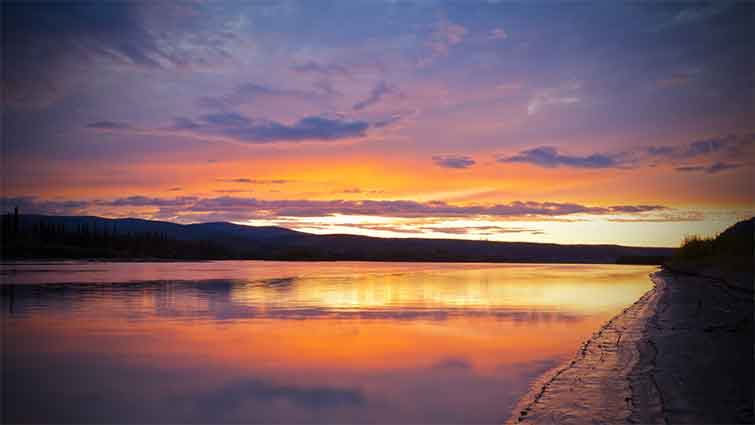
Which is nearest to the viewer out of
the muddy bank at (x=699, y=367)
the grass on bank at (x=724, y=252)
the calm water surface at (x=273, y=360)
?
the muddy bank at (x=699, y=367)

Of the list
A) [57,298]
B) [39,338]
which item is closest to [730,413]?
[39,338]

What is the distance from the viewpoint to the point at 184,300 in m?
25.3

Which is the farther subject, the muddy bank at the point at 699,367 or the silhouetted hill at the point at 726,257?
the silhouetted hill at the point at 726,257

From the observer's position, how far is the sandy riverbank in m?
7.70

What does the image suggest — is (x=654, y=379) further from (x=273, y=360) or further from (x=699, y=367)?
(x=273, y=360)

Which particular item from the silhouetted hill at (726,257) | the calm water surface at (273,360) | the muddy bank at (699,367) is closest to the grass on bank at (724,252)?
the silhouetted hill at (726,257)

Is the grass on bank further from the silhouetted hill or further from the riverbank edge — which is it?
the riverbank edge

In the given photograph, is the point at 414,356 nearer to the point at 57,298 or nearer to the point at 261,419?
the point at 261,419

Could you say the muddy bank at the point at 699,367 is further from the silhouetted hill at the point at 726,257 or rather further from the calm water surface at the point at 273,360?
the silhouetted hill at the point at 726,257

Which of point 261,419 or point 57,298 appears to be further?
point 57,298

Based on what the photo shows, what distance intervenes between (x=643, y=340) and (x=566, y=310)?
9.28 metres

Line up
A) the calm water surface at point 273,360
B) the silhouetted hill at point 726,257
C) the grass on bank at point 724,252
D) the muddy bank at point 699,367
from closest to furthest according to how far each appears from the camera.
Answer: the muddy bank at point 699,367, the calm water surface at point 273,360, the silhouetted hill at point 726,257, the grass on bank at point 724,252

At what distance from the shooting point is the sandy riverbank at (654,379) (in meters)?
7.70

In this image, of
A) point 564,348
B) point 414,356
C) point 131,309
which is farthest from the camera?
point 131,309
